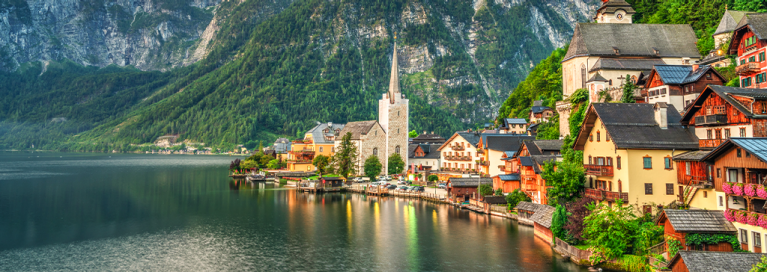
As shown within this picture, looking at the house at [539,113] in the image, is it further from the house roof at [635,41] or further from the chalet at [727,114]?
the chalet at [727,114]

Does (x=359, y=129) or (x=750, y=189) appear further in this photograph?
(x=359, y=129)

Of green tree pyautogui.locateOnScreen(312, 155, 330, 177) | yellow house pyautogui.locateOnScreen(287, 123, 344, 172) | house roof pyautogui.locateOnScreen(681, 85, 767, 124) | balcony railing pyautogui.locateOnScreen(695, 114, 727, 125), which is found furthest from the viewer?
yellow house pyautogui.locateOnScreen(287, 123, 344, 172)

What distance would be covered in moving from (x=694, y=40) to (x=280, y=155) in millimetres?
90526

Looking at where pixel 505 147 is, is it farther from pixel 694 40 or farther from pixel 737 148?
pixel 737 148

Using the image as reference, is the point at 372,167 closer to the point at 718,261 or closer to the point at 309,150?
the point at 309,150

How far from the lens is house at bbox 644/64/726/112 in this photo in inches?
1677

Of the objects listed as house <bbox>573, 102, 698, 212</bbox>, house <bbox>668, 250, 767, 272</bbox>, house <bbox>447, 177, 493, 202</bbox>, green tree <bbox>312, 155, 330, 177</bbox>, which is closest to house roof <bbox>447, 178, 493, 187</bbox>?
house <bbox>447, 177, 493, 202</bbox>

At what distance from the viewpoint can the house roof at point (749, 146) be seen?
86.6ft

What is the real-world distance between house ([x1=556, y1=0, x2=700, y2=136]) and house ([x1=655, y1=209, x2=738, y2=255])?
33.9m

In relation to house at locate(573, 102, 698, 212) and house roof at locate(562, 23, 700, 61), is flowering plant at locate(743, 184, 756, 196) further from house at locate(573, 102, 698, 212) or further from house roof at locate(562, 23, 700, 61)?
house roof at locate(562, 23, 700, 61)

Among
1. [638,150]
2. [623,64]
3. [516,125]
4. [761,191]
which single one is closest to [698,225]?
[761,191]

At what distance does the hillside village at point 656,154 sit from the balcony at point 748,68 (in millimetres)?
78

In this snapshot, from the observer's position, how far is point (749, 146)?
27172 millimetres

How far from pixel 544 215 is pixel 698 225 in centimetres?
1624
